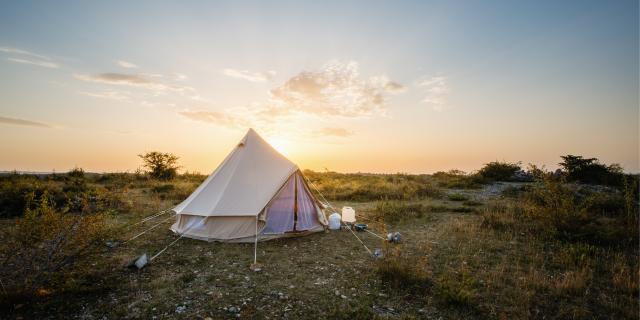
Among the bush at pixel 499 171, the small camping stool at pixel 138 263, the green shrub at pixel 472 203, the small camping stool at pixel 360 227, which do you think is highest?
the bush at pixel 499 171

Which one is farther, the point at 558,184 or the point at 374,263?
the point at 558,184

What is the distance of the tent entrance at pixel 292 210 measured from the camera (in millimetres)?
7750

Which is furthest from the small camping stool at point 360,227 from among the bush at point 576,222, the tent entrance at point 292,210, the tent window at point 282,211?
the bush at point 576,222

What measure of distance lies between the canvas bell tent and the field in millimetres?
403

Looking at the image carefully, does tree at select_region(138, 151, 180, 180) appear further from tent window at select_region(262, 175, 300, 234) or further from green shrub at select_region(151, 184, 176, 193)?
tent window at select_region(262, 175, 300, 234)

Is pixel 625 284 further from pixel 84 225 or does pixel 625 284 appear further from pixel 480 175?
pixel 480 175

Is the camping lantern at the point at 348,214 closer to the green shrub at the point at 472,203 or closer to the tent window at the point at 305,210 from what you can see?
the tent window at the point at 305,210

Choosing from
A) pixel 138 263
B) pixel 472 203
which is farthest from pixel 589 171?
pixel 138 263

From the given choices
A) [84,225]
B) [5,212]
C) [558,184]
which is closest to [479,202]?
[558,184]

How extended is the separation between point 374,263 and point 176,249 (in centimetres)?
449

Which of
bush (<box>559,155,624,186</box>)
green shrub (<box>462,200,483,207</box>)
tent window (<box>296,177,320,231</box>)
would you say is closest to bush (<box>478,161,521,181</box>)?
bush (<box>559,155,624,186</box>)

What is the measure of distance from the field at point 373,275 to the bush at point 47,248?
74mm

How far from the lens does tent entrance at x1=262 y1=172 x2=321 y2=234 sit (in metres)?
7.75

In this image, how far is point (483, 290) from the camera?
4723 millimetres
